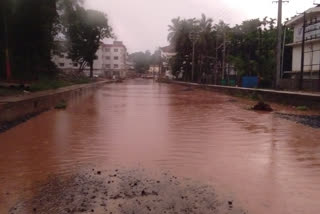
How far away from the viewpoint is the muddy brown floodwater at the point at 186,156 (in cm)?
492

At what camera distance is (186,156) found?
7230 mm

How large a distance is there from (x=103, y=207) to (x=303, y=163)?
4179 millimetres

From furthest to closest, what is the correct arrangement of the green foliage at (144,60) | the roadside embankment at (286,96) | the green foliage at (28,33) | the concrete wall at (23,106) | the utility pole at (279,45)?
1. the green foliage at (144,60)
2. the utility pole at (279,45)
3. the green foliage at (28,33)
4. the roadside embankment at (286,96)
5. the concrete wall at (23,106)

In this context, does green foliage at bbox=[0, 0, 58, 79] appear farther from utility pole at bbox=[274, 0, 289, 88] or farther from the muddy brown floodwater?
utility pole at bbox=[274, 0, 289, 88]

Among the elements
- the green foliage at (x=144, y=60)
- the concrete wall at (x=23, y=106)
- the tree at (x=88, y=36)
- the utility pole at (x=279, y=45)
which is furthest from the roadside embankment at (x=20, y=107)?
the green foliage at (x=144, y=60)

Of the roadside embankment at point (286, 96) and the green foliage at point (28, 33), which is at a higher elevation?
the green foliage at point (28, 33)

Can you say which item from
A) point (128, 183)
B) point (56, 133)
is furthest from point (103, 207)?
point (56, 133)

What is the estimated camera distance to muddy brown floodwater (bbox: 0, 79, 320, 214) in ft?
16.2

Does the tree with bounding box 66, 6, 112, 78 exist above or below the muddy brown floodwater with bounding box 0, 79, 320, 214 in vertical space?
above

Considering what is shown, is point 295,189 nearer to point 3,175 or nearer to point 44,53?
point 3,175

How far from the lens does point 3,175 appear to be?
5801 mm

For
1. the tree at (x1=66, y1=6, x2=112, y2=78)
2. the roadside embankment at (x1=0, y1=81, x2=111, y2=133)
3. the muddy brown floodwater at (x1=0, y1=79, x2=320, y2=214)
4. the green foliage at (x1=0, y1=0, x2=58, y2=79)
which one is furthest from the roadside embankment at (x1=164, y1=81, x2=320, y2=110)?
the tree at (x1=66, y1=6, x2=112, y2=78)

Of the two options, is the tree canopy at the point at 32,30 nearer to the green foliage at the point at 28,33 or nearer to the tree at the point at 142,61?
the green foliage at the point at 28,33

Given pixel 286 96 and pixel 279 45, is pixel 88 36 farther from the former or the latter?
pixel 286 96
